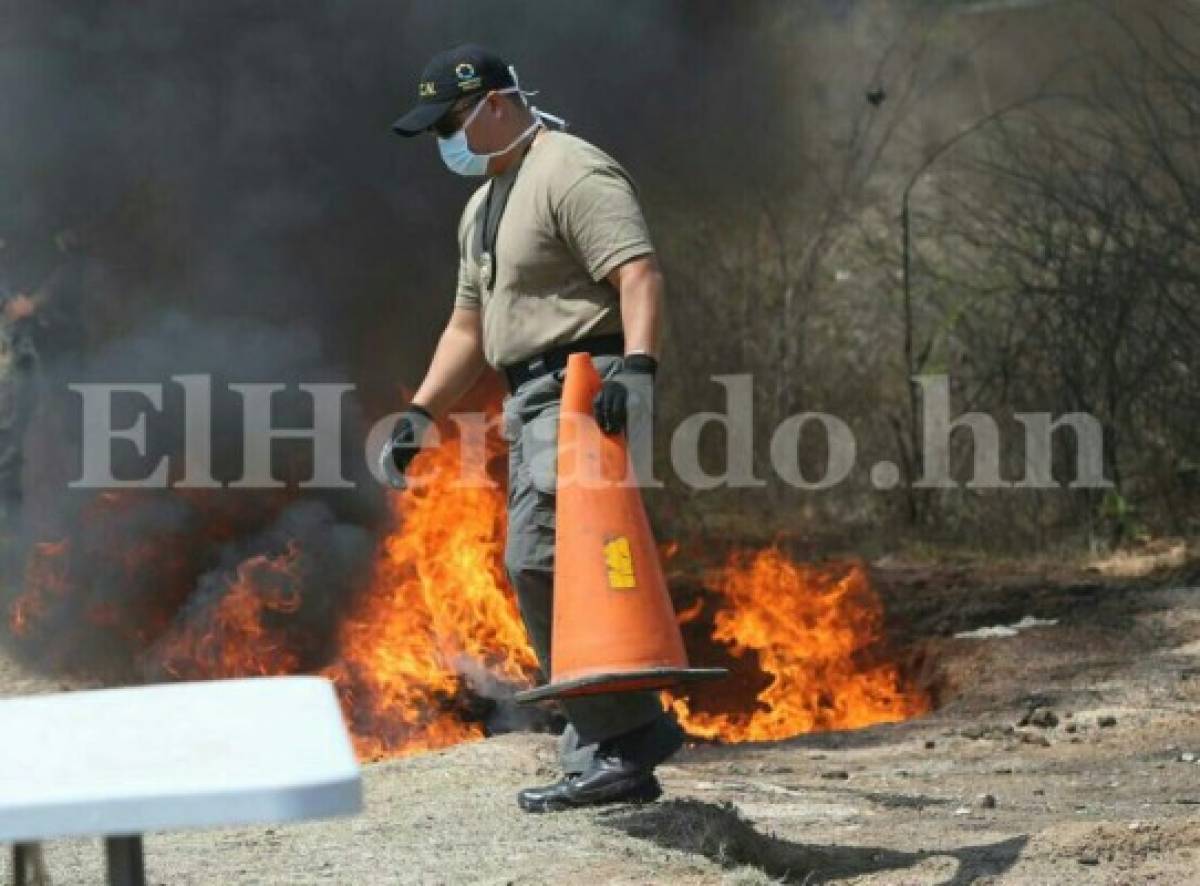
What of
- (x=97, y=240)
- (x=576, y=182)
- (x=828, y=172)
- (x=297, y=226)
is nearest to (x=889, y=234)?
(x=828, y=172)

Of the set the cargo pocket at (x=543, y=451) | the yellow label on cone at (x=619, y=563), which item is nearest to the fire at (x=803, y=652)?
the cargo pocket at (x=543, y=451)

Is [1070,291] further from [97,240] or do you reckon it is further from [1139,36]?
[97,240]

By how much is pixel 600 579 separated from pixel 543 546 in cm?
30

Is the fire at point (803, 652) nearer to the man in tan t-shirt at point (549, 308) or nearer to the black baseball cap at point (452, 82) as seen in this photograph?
the man in tan t-shirt at point (549, 308)

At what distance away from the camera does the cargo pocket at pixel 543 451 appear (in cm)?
571

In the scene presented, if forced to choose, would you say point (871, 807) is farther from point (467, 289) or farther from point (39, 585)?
point (39, 585)

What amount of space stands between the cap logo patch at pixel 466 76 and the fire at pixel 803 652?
3.58m

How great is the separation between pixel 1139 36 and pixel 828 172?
2.10 m

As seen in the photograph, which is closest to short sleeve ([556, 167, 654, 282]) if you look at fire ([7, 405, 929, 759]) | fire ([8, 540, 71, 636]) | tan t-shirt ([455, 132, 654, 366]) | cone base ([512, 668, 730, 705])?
tan t-shirt ([455, 132, 654, 366])

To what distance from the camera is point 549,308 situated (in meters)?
5.86

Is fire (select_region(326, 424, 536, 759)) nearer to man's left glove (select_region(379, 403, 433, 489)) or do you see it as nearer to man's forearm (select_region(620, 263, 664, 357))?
man's left glove (select_region(379, 403, 433, 489))

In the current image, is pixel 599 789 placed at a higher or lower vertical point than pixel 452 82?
lower

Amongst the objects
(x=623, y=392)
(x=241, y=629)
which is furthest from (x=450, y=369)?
(x=241, y=629)

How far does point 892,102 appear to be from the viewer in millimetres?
15320
